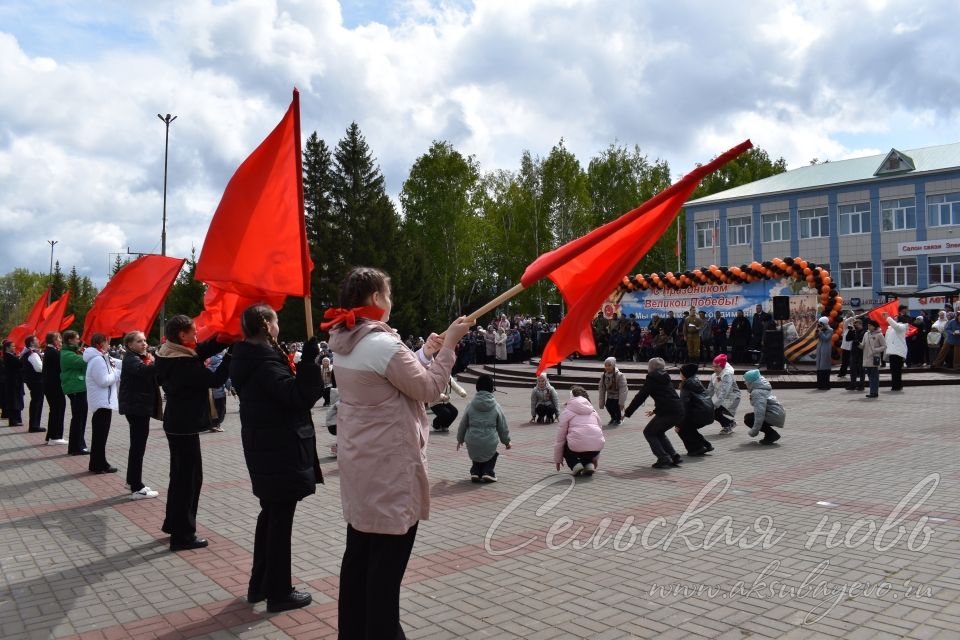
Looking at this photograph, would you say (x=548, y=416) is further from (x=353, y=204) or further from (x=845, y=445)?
(x=353, y=204)

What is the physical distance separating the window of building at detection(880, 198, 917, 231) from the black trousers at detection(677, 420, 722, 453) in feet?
141

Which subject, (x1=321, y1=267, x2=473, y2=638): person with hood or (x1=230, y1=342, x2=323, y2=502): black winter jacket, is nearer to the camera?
(x1=321, y1=267, x2=473, y2=638): person with hood

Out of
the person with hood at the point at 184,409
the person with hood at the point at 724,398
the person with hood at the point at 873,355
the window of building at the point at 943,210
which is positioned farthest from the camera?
the window of building at the point at 943,210

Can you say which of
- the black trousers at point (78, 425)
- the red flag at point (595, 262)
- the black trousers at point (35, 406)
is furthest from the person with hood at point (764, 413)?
the black trousers at point (35, 406)

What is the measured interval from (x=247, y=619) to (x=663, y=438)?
258 inches

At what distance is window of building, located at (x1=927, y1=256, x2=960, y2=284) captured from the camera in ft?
146

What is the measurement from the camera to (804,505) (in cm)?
743

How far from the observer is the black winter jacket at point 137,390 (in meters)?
8.57

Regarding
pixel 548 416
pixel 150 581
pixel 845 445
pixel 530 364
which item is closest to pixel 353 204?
pixel 530 364

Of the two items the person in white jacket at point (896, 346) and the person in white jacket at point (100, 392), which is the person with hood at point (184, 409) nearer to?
the person in white jacket at point (100, 392)

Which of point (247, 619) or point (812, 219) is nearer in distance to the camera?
point (247, 619)

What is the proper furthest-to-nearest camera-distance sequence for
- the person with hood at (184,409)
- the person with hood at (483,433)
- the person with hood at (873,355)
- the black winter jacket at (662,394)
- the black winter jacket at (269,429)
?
the person with hood at (873,355) → the black winter jacket at (662,394) → the person with hood at (483,433) → the person with hood at (184,409) → the black winter jacket at (269,429)

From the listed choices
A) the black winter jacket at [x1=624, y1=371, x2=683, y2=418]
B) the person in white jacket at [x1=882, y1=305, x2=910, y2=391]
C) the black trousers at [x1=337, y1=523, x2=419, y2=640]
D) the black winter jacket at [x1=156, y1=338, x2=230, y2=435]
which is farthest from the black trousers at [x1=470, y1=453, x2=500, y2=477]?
the person in white jacket at [x1=882, y1=305, x2=910, y2=391]

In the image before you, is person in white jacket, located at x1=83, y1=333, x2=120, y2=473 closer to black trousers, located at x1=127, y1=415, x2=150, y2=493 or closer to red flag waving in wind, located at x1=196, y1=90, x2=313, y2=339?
black trousers, located at x1=127, y1=415, x2=150, y2=493
